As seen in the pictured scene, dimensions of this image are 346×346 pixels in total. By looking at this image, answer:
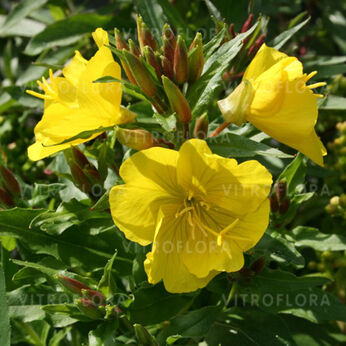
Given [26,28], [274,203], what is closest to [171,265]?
[274,203]

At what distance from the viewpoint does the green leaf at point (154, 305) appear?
1.61 m

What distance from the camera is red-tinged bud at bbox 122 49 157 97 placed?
1.35 m

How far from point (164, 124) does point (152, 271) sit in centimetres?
38

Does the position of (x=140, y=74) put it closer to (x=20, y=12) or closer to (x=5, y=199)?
(x=5, y=199)

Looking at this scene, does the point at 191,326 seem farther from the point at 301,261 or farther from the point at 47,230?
the point at 47,230

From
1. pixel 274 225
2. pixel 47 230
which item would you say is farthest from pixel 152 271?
pixel 274 225

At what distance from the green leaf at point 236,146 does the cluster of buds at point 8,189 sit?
0.70m

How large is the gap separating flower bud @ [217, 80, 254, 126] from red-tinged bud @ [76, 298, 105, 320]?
0.64 m

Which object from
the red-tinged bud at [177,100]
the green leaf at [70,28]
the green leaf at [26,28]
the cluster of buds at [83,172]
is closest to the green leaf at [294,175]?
the red-tinged bud at [177,100]

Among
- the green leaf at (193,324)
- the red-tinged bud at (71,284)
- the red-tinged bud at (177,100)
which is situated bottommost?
the green leaf at (193,324)

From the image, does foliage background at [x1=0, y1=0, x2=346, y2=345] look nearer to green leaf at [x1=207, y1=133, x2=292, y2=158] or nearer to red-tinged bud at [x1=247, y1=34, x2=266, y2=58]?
red-tinged bud at [x1=247, y1=34, x2=266, y2=58]

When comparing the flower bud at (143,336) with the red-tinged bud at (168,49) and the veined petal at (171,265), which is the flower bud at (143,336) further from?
the red-tinged bud at (168,49)

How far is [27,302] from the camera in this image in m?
1.73

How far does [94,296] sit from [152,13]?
3.66ft
